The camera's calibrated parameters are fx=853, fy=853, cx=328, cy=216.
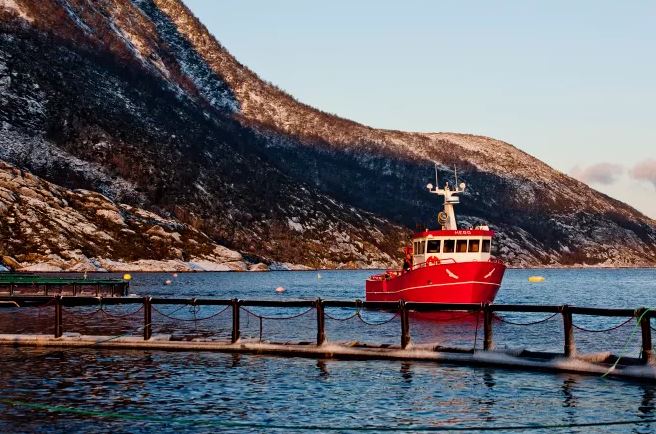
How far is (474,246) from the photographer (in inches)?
2498

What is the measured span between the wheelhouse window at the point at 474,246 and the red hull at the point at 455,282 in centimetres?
137

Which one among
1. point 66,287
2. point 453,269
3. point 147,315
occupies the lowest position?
point 66,287

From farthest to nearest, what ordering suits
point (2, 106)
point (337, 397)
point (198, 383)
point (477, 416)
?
1. point (2, 106)
2. point (198, 383)
3. point (337, 397)
4. point (477, 416)

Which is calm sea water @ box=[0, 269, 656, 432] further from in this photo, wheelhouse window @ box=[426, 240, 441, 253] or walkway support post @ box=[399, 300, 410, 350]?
wheelhouse window @ box=[426, 240, 441, 253]

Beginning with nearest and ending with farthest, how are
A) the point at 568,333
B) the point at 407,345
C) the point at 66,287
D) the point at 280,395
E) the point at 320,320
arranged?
the point at 280,395 → the point at 568,333 → the point at 407,345 → the point at 320,320 → the point at 66,287

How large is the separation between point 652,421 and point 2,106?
193 meters

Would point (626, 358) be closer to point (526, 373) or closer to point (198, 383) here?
point (526, 373)

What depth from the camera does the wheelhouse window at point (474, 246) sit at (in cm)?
6331

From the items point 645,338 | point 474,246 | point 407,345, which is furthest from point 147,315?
point 474,246

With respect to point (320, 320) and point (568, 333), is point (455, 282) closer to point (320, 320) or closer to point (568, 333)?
point (320, 320)

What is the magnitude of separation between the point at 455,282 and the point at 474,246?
10.8 ft

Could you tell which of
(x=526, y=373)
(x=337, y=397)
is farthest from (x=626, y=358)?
(x=337, y=397)

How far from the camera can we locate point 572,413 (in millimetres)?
18688

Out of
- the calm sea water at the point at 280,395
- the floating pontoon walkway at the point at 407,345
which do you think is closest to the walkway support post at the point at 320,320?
the floating pontoon walkway at the point at 407,345
